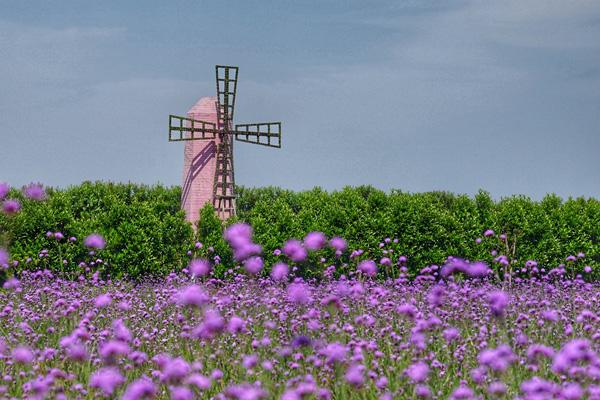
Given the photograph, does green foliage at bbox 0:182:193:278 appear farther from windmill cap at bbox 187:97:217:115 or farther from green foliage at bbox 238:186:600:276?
windmill cap at bbox 187:97:217:115

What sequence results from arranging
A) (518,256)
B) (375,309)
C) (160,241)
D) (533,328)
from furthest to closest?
(518,256) → (160,241) → (375,309) → (533,328)

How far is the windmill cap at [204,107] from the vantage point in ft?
67.3

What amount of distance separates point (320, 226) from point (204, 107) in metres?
6.18

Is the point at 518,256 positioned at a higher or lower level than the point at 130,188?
lower

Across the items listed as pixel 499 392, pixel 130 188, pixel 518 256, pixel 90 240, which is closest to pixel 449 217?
pixel 518 256

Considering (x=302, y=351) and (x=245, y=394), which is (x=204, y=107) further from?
(x=245, y=394)

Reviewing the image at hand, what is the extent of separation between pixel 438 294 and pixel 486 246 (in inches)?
471

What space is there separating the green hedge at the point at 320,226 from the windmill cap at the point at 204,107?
3235 mm

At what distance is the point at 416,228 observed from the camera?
1669 cm

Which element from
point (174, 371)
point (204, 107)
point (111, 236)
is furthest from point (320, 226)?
point (174, 371)

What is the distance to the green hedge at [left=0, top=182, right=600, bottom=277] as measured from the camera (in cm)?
1602

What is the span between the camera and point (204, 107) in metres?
20.6

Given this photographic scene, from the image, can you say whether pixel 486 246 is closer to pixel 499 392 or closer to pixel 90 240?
pixel 90 240

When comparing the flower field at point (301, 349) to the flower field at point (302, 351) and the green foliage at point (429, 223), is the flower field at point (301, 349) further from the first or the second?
the green foliage at point (429, 223)
